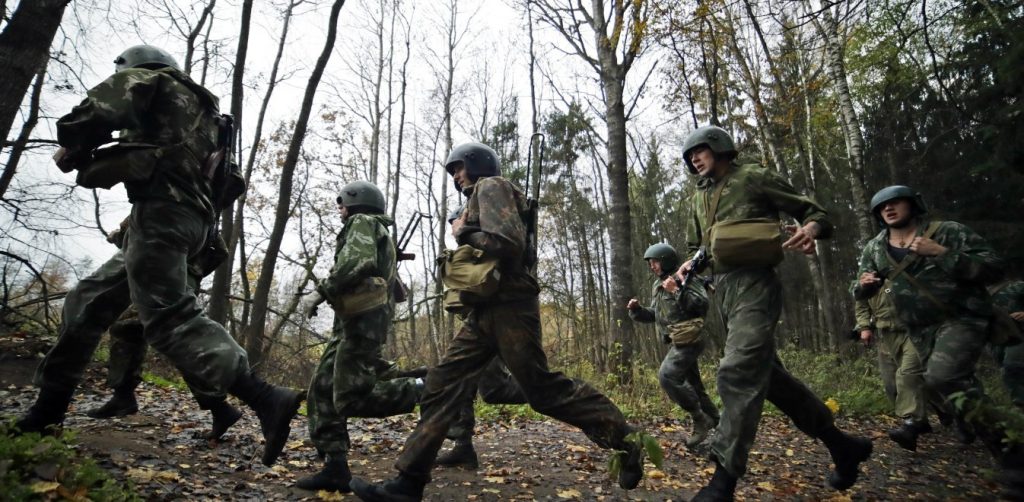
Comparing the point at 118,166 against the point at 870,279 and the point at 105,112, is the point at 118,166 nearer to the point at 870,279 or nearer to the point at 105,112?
the point at 105,112

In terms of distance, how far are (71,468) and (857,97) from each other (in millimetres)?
19957

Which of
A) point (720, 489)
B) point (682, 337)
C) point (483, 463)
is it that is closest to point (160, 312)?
point (483, 463)

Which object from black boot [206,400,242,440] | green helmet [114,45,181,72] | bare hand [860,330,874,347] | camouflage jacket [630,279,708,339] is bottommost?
black boot [206,400,242,440]

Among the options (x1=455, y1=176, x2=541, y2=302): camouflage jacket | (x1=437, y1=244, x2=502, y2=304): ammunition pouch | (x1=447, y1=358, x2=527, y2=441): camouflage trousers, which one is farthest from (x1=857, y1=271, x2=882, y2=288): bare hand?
(x1=437, y1=244, x2=502, y2=304): ammunition pouch

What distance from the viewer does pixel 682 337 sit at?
5383 millimetres

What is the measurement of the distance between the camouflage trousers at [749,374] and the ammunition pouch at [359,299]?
214cm

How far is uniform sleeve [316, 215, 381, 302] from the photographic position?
11.2 feet

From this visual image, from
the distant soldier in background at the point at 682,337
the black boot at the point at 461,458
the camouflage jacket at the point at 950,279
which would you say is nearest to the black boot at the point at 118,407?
the black boot at the point at 461,458

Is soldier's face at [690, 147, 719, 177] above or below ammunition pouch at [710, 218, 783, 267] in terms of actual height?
above

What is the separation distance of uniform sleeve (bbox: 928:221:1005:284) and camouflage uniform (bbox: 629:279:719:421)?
2012 millimetres

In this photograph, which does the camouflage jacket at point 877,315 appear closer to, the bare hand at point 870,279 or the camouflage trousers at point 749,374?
the bare hand at point 870,279

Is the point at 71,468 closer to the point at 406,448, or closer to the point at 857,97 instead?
the point at 406,448

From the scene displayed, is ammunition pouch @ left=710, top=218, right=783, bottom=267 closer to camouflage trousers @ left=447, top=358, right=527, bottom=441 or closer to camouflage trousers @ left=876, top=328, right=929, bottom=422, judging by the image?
camouflage trousers @ left=447, top=358, right=527, bottom=441

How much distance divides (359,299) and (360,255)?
28 centimetres
